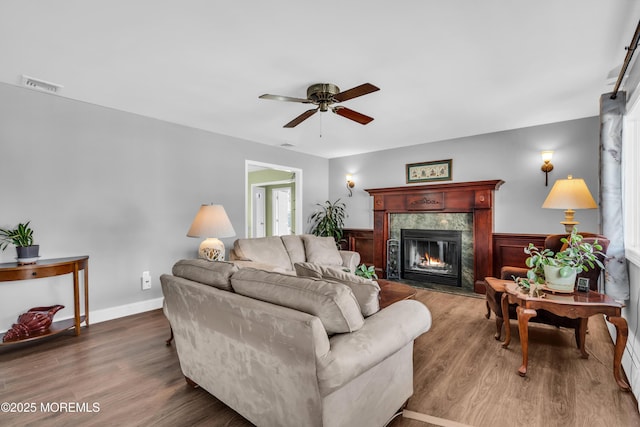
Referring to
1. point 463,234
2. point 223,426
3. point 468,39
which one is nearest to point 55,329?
point 223,426

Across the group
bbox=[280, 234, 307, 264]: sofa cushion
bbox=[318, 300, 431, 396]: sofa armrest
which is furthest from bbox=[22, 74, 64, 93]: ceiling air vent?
bbox=[318, 300, 431, 396]: sofa armrest

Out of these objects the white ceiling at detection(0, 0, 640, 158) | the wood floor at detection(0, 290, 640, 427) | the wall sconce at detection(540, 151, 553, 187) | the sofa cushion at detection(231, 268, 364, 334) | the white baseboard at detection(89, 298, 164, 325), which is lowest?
the wood floor at detection(0, 290, 640, 427)

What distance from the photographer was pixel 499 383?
7.03 ft

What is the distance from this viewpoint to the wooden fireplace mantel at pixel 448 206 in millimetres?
4430

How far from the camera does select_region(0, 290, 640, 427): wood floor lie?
1794mm

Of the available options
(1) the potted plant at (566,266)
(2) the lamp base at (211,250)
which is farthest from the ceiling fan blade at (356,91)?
(2) the lamp base at (211,250)

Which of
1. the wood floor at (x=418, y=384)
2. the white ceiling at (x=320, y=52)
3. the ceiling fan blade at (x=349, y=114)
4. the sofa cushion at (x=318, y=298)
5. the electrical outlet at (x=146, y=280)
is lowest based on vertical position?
the wood floor at (x=418, y=384)

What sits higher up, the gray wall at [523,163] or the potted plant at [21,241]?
the gray wall at [523,163]

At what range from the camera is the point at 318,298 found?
A: 4.60 feet

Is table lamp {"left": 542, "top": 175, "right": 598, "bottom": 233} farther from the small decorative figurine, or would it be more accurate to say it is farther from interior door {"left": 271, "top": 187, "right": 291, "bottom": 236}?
interior door {"left": 271, "top": 187, "right": 291, "bottom": 236}

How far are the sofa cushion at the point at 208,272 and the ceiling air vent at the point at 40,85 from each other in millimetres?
2253

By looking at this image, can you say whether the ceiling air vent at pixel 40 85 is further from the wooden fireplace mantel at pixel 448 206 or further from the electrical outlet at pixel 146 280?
the wooden fireplace mantel at pixel 448 206

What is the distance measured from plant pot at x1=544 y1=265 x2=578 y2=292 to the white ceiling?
1637mm

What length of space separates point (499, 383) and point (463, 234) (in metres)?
2.85
